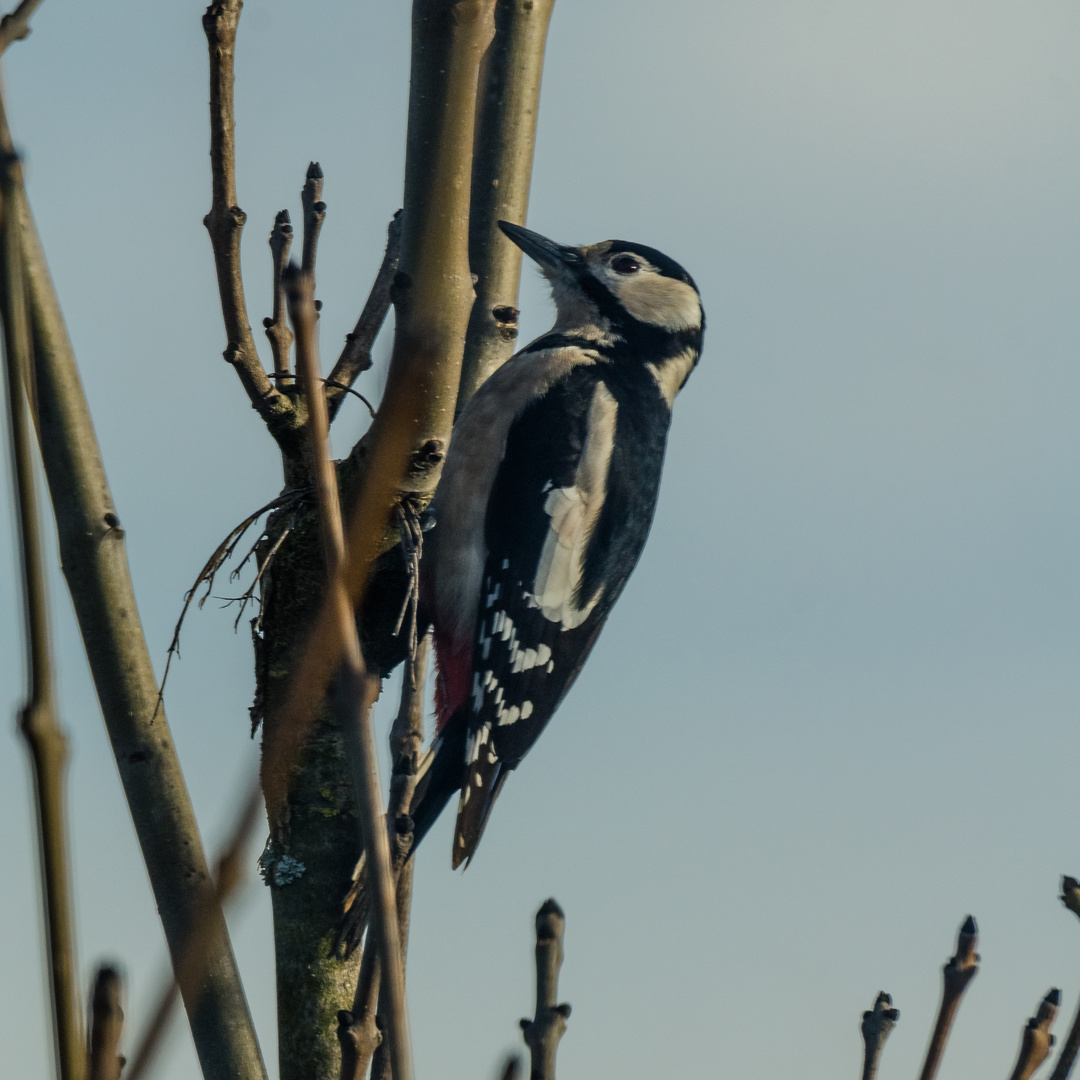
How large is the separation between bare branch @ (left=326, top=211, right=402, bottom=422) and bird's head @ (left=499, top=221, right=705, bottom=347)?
6.07ft

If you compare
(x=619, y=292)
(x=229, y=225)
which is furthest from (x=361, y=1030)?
(x=619, y=292)

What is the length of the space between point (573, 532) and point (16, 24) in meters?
2.73

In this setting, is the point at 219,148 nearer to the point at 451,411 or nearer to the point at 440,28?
the point at 440,28

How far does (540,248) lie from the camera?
4328mm

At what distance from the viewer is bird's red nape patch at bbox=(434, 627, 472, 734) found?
3.69 m

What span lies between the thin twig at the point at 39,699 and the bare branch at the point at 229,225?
1.32 metres

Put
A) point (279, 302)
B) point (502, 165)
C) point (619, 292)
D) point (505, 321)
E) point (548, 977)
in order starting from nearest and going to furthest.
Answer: point (548, 977), point (279, 302), point (502, 165), point (505, 321), point (619, 292)

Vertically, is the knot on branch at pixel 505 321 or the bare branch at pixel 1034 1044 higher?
the knot on branch at pixel 505 321

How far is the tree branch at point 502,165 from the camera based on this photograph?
3355mm

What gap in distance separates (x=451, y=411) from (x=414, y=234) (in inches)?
14.9

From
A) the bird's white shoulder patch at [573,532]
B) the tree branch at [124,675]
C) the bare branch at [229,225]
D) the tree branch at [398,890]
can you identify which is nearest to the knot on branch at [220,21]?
the bare branch at [229,225]

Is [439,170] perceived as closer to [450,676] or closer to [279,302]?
[279,302]

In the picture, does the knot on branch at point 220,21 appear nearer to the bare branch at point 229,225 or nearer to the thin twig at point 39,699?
the bare branch at point 229,225

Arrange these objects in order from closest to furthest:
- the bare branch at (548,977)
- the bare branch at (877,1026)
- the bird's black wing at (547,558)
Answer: the bare branch at (548,977), the bare branch at (877,1026), the bird's black wing at (547,558)
